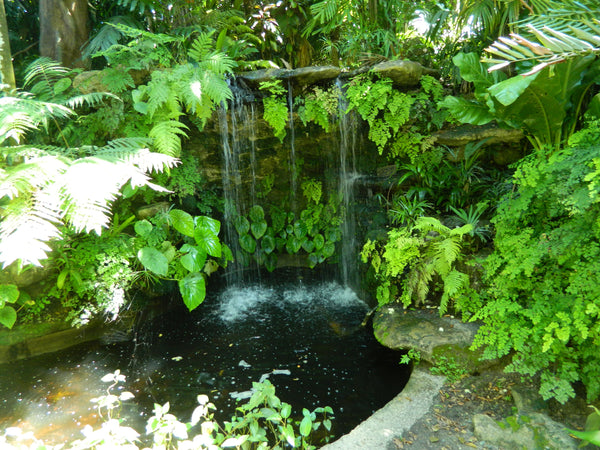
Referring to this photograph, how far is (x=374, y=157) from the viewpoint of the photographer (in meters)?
5.31

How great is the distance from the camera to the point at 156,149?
4.04 meters

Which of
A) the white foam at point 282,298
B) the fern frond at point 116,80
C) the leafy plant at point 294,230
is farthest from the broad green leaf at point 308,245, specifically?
the fern frond at point 116,80

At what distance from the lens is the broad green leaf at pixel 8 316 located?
3.52 meters

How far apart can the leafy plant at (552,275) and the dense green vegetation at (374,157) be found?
0.01 meters

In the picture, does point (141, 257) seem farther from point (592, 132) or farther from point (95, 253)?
point (592, 132)

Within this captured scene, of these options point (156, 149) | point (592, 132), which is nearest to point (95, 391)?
point (156, 149)

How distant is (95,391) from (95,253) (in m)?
1.39

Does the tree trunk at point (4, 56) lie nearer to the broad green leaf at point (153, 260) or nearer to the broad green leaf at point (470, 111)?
the broad green leaf at point (153, 260)

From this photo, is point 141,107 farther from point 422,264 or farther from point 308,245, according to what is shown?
point 422,264

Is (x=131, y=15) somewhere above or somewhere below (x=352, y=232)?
above

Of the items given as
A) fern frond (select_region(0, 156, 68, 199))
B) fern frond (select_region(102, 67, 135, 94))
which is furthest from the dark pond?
fern frond (select_region(102, 67, 135, 94))

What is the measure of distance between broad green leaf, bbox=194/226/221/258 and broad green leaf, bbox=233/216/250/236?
1374mm

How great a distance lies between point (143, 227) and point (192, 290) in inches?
33.9

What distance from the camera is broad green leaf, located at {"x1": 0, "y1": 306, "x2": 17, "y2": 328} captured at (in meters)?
3.52
